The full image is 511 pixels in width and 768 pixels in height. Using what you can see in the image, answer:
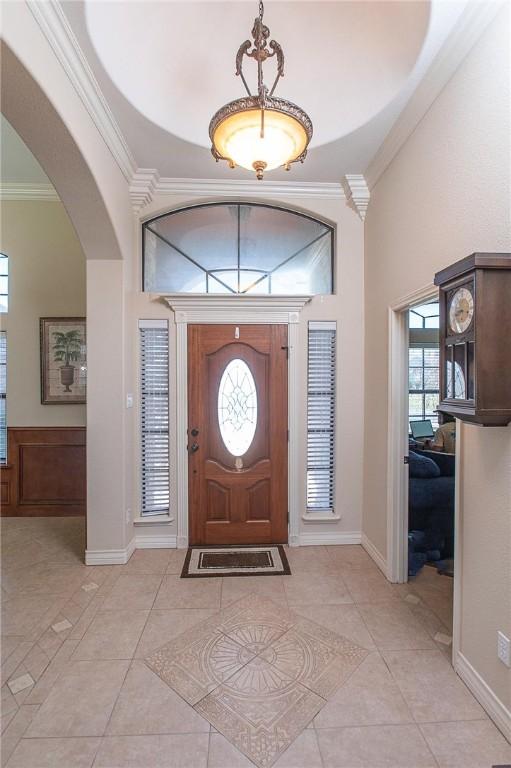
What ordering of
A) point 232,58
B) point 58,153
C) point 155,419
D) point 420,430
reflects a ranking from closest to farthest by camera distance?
point 58,153
point 232,58
point 155,419
point 420,430

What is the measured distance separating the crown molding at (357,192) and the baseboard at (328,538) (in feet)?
10.0

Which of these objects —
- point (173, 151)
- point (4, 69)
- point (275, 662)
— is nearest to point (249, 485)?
point (275, 662)

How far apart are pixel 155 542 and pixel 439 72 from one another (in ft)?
13.4

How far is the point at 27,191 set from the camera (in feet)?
13.8

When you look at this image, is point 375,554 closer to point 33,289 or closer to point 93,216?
point 93,216

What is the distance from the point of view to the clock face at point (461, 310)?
1701 mm

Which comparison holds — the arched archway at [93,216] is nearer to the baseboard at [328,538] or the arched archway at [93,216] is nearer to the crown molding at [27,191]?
the crown molding at [27,191]

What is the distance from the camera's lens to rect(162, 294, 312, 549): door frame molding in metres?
3.51

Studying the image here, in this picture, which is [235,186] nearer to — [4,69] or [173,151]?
[173,151]

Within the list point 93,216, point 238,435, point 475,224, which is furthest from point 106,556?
point 475,224

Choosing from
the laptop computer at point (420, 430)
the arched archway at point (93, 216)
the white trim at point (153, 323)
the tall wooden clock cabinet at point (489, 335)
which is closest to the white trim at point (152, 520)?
the arched archway at point (93, 216)

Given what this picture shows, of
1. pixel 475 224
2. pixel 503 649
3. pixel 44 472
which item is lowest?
pixel 503 649

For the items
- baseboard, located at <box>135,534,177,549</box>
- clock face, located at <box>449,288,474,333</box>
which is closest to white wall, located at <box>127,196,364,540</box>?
baseboard, located at <box>135,534,177,549</box>

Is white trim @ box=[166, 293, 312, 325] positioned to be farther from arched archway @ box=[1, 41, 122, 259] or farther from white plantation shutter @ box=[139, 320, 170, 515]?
arched archway @ box=[1, 41, 122, 259]
